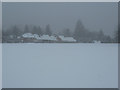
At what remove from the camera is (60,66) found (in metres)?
4.08

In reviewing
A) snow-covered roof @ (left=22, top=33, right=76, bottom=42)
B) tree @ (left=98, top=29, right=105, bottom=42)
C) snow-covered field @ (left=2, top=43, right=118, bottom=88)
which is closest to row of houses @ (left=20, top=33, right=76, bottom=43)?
snow-covered roof @ (left=22, top=33, right=76, bottom=42)

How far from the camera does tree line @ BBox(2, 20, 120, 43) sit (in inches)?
161

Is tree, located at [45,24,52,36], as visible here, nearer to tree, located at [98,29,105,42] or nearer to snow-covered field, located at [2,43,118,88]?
snow-covered field, located at [2,43,118,88]

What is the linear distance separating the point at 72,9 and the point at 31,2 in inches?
34.8

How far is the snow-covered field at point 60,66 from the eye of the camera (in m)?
4.05

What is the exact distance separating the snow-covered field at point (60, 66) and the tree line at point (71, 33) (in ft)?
0.45

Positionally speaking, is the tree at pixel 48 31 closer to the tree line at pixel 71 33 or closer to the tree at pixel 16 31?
the tree line at pixel 71 33

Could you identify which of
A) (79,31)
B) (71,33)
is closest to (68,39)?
(71,33)

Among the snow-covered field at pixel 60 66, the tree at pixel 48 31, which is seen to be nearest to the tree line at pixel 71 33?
the tree at pixel 48 31

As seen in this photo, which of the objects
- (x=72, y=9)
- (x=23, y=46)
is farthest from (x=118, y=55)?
(x=23, y=46)

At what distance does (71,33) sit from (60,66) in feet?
2.43

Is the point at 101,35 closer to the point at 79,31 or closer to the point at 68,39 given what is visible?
the point at 79,31

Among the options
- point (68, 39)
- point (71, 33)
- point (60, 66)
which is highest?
point (71, 33)

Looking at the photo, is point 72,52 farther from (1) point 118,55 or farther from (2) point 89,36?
(1) point 118,55
